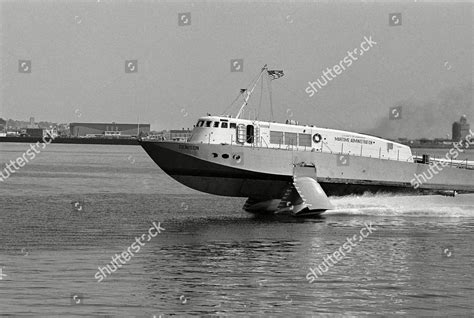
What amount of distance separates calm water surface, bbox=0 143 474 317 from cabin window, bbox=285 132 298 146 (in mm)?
5457

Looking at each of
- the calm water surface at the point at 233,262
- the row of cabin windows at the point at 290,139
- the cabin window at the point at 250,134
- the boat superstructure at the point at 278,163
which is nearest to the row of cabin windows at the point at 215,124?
the boat superstructure at the point at 278,163

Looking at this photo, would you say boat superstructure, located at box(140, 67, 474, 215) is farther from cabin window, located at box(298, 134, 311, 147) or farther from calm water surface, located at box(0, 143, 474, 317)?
calm water surface, located at box(0, 143, 474, 317)

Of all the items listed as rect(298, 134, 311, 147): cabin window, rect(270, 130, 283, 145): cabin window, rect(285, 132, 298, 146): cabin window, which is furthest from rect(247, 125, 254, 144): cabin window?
rect(298, 134, 311, 147): cabin window

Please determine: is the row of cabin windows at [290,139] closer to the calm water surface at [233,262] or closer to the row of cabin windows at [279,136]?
the row of cabin windows at [279,136]

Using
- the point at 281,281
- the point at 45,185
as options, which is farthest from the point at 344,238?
the point at 45,185

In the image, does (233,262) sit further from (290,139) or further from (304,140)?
(304,140)

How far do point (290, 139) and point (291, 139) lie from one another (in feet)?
0.25

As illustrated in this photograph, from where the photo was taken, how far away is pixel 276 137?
58.7m

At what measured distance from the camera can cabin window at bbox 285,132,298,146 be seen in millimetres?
59062

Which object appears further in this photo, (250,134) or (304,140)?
(304,140)

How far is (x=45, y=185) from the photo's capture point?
90000 millimetres

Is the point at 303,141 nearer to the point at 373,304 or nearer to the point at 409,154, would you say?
the point at 409,154

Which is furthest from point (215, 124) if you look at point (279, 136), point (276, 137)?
point (279, 136)

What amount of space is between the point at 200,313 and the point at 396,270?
456 inches
